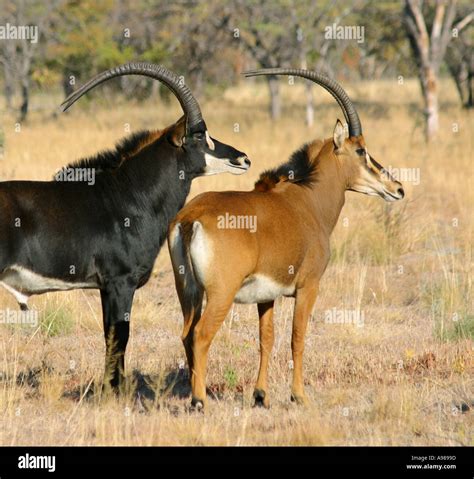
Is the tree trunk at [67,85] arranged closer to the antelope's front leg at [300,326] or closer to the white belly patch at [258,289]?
the antelope's front leg at [300,326]

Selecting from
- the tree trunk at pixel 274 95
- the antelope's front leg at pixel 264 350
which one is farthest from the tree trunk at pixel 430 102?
the antelope's front leg at pixel 264 350

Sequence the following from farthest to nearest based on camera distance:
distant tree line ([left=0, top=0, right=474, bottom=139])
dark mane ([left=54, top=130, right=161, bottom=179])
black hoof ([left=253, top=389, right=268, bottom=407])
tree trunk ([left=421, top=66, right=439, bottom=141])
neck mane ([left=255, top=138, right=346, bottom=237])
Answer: distant tree line ([left=0, top=0, right=474, bottom=139]) → tree trunk ([left=421, top=66, right=439, bottom=141]) → dark mane ([left=54, top=130, right=161, bottom=179]) → neck mane ([left=255, top=138, right=346, bottom=237]) → black hoof ([left=253, top=389, right=268, bottom=407])

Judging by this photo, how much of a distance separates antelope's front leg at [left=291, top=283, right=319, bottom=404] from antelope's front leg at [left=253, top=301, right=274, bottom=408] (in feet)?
0.63

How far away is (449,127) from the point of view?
2461 cm

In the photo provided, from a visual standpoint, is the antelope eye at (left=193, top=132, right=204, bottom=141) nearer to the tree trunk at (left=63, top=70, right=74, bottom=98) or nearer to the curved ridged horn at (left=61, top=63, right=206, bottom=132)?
the curved ridged horn at (left=61, top=63, right=206, bottom=132)

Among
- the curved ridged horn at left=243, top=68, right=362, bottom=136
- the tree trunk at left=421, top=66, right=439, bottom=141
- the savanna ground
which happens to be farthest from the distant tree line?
the curved ridged horn at left=243, top=68, right=362, bottom=136

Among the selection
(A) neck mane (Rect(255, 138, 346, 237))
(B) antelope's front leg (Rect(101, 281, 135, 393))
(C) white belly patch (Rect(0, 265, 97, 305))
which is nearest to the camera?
(C) white belly patch (Rect(0, 265, 97, 305))

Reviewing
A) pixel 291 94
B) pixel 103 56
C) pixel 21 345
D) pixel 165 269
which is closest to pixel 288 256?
pixel 21 345

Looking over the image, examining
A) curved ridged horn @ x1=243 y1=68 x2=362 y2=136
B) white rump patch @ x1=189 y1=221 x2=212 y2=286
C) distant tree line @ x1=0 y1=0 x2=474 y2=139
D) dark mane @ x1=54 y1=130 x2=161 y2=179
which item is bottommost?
white rump patch @ x1=189 y1=221 x2=212 y2=286

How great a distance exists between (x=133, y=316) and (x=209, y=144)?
231 cm

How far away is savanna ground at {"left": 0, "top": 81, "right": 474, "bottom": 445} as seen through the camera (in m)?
5.99

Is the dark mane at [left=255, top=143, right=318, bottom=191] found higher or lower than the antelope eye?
lower

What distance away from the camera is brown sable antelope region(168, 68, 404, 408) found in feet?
19.4

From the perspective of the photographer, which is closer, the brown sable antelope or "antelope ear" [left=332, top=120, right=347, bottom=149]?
the brown sable antelope
